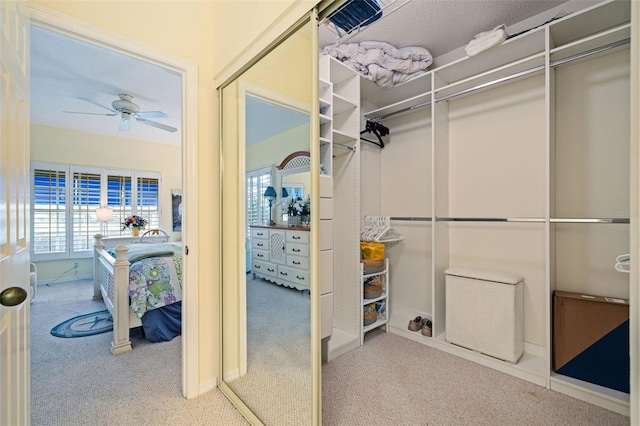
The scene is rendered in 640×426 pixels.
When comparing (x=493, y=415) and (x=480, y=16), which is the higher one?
(x=480, y=16)

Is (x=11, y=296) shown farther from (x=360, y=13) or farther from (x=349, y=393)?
(x=360, y=13)

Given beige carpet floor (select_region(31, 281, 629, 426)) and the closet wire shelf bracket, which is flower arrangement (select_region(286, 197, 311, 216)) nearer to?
beige carpet floor (select_region(31, 281, 629, 426))

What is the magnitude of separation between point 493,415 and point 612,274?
123cm

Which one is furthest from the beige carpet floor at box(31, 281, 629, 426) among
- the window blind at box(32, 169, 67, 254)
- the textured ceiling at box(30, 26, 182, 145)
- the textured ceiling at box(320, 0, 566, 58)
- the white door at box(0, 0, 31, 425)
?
A: the window blind at box(32, 169, 67, 254)

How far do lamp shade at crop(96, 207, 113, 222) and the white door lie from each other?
15.6ft

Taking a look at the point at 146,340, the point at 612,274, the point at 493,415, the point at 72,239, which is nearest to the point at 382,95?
the point at 612,274

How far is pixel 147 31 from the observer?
1.78 meters

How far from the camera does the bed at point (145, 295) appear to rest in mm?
2605

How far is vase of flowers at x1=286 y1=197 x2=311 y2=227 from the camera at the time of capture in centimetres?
152

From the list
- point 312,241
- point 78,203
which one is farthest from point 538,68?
point 78,203

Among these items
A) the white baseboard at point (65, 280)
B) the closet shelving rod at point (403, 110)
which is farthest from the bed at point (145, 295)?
the white baseboard at point (65, 280)

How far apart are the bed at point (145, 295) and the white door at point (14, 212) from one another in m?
1.68

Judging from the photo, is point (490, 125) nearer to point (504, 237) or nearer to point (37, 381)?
point (504, 237)

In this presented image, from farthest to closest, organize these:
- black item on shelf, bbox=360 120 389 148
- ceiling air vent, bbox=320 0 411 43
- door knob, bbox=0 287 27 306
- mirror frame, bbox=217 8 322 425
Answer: black item on shelf, bbox=360 120 389 148
ceiling air vent, bbox=320 0 411 43
mirror frame, bbox=217 8 322 425
door knob, bbox=0 287 27 306
